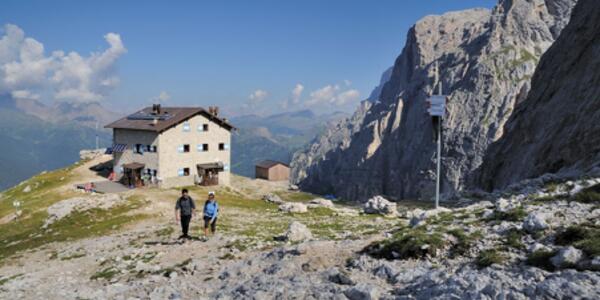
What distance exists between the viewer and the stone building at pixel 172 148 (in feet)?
216

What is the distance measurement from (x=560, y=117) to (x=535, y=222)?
28448mm

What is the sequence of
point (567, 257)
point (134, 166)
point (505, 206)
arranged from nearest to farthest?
point (567, 257), point (505, 206), point (134, 166)

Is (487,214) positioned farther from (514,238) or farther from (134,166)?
(134,166)

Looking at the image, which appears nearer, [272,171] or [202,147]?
[202,147]

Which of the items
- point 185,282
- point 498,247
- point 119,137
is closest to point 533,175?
point 498,247

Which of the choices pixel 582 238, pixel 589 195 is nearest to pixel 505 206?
pixel 589 195

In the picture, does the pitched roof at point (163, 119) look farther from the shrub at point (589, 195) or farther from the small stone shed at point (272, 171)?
the shrub at point (589, 195)

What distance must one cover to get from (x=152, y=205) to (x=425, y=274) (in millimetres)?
37906

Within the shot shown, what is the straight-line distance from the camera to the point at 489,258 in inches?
447

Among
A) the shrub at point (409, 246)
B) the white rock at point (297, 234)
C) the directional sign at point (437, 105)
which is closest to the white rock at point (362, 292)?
the shrub at point (409, 246)

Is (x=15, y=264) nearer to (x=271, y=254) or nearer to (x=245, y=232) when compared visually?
(x=245, y=232)

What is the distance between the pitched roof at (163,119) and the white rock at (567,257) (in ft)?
199

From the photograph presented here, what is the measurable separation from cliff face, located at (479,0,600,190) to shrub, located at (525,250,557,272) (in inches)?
621

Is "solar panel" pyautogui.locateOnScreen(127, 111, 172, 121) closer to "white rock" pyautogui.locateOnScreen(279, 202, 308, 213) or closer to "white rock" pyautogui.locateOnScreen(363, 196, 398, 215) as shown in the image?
"white rock" pyautogui.locateOnScreen(279, 202, 308, 213)
